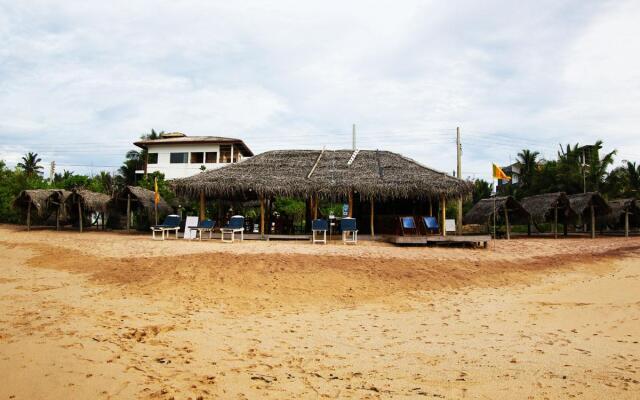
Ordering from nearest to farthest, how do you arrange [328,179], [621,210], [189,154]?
[328,179] → [621,210] → [189,154]

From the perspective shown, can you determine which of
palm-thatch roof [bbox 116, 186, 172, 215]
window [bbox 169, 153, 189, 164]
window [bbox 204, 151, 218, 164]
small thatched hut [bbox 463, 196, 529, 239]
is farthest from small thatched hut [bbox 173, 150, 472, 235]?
window [bbox 169, 153, 189, 164]

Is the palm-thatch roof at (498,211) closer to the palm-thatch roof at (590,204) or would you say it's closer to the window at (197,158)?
the palm-thatch roof at (590,204)

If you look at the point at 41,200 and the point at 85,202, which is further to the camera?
the point at 41,200

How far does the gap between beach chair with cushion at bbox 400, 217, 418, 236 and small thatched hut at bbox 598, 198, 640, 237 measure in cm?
1381

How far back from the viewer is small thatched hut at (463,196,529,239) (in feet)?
69.7

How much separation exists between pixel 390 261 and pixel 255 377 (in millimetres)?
7905

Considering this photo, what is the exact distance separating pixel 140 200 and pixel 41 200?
209 inches

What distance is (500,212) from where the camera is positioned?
22.5 meters

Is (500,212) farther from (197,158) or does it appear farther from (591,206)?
(197,158)

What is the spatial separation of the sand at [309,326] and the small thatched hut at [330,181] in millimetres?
4400

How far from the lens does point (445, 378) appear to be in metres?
4.24

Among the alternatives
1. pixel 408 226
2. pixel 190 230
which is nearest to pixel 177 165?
pixel 190 230

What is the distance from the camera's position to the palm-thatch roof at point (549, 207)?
2194 cm

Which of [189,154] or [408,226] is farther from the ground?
[189,154]
